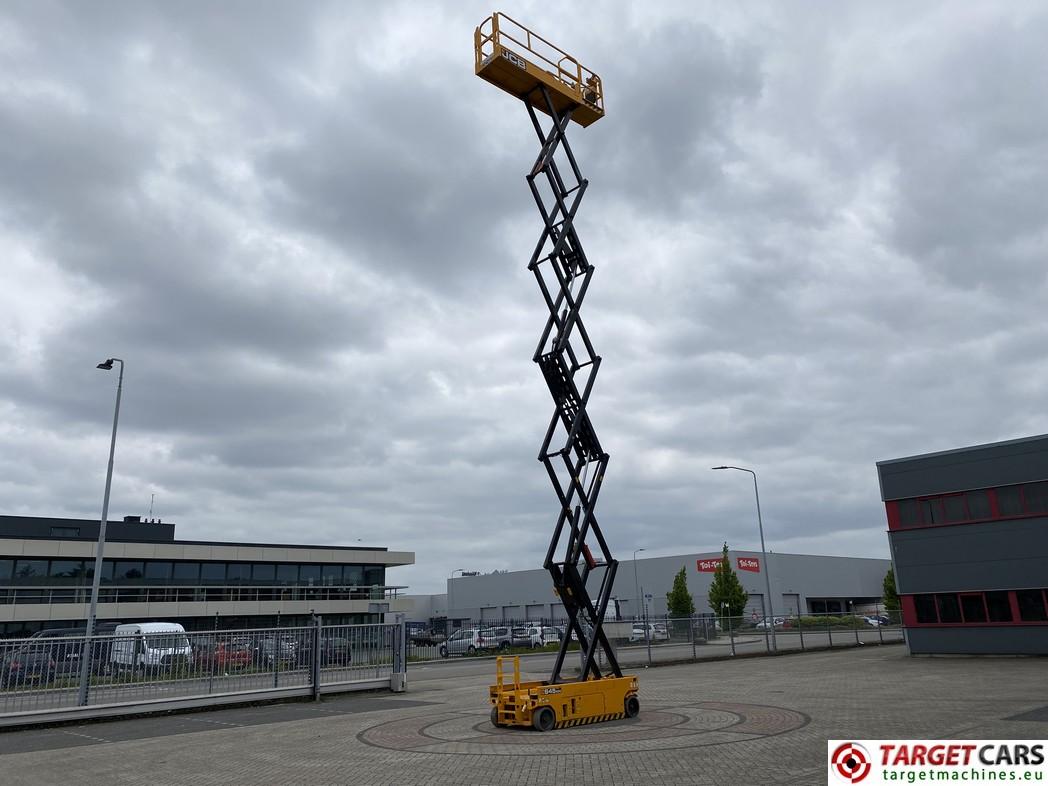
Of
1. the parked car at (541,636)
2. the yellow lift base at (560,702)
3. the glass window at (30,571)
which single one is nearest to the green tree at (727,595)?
the parked car at (541,636)

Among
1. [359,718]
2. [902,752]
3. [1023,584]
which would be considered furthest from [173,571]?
[902,752]

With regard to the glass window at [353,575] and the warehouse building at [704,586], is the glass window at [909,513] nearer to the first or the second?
the warehouse building at [704,586]

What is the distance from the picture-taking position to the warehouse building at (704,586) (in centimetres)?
7544

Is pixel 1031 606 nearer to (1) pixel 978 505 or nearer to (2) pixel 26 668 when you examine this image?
(1) pixel 978 505

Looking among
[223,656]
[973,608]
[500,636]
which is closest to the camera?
[223,656]

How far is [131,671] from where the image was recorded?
59.3 ft

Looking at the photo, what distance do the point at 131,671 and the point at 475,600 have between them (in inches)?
3137

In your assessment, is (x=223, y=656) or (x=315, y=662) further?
(x=315, y=662)

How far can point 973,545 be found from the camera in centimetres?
2870

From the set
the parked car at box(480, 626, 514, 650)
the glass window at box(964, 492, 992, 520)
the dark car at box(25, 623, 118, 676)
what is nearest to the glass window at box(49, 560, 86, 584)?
the parked car at box(480, 626, 514, 650)

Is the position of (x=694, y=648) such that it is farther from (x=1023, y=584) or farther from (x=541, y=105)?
(x=541, y=105)

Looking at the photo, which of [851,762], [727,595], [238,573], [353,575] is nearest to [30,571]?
[238,573]

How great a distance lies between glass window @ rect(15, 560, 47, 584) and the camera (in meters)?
45.7

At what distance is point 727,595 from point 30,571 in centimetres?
4707
